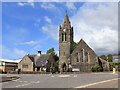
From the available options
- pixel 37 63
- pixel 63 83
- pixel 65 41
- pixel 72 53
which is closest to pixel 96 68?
pixel 72 53

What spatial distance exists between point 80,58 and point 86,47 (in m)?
4.82

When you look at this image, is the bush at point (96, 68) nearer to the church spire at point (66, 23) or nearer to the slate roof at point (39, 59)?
the slate roof at point (39, 59)

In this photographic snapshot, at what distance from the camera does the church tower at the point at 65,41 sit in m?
100

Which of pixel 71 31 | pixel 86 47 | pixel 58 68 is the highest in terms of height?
pixel 71 31

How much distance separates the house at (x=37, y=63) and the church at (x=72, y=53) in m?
5.60

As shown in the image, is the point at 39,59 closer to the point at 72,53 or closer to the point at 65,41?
the point at 65,41

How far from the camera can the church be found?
98.4 metres

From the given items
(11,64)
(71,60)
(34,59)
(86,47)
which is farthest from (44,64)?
(11,64)

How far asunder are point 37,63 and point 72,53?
14.8 metres

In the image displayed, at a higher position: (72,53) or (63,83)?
(72,53)

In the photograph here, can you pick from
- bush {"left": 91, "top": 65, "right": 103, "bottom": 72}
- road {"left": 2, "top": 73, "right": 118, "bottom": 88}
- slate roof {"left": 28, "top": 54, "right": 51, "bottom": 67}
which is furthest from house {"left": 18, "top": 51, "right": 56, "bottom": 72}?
road {"left": 2, "top": 73, "right": 118, "bottom": 88}

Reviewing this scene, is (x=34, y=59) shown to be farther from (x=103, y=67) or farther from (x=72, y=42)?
(x=103, y=67)

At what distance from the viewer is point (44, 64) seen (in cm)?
9256

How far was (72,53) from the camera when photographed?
10075cm
